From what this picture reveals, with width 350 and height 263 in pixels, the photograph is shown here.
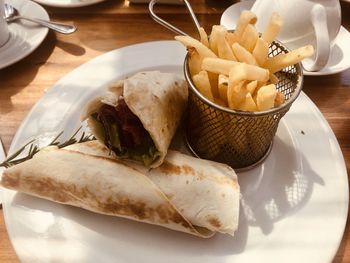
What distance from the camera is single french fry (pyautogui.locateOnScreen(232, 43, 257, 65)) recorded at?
2.63 feet

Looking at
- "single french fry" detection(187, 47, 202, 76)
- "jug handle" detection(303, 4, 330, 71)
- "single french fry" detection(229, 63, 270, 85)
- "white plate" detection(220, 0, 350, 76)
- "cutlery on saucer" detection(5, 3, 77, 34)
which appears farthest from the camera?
"cutlery on saucer" detection(5, 3, 77, 34)

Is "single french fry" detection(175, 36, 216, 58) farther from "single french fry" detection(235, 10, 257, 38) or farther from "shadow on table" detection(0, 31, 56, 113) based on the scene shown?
"shadow on table" detection(0, 31, 56, 113)

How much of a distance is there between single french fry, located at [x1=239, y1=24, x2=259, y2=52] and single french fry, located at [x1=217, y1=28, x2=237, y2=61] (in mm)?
48

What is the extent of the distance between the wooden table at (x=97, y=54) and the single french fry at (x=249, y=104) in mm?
356

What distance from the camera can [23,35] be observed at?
123 cm

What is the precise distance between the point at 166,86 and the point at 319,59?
17.3 inches

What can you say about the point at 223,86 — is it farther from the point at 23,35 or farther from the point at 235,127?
the point at 23,35

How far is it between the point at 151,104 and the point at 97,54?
501mm

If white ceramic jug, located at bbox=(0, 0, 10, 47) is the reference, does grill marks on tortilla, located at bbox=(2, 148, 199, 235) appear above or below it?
below

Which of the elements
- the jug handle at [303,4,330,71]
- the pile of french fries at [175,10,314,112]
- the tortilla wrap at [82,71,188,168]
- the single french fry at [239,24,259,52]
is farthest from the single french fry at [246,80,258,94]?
the jug handle at [303,4,330,71]

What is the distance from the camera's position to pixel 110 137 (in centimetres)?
85

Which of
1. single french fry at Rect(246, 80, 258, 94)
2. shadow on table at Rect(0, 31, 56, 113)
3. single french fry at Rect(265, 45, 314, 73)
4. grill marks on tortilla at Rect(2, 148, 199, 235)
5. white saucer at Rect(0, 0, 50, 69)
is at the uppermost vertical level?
single french fry at Rect(265, 45, 314, 73)

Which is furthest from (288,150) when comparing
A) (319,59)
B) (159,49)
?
(159,49)

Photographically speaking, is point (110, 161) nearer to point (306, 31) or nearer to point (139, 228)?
point (139, 228)
